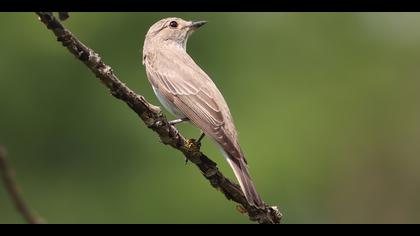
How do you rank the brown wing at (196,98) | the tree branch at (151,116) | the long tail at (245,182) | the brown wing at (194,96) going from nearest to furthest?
the tree branch at (151,116)
the long tail at (245,182)
the brown wing at (196,98)
the brown wing at (194,96)

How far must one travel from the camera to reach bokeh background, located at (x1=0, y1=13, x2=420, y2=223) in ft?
34.4

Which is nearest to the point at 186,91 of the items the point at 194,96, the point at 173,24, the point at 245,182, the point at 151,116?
the point at 194,96

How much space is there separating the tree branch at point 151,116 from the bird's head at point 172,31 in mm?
2776

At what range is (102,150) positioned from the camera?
36.2 ft

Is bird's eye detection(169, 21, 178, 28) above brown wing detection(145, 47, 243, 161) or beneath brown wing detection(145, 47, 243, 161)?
above

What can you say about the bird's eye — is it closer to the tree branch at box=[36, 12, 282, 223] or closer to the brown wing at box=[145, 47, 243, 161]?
the brown wing at box=[145, 47, 243, 161]

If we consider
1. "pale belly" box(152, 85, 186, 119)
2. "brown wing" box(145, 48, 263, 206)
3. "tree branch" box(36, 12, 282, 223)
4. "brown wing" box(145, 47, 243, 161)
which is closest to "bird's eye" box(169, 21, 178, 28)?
"brown wing" box(145, 48, 263, 206)

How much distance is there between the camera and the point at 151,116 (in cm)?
444

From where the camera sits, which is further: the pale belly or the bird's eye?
the bird's eye

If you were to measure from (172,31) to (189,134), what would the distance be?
255 cm

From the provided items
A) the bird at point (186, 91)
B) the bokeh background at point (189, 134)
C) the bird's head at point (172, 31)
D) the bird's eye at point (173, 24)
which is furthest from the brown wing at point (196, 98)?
the bokeh background at point (189, 134)

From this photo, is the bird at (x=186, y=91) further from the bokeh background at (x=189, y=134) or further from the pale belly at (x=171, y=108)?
the bokeh background at (x=189, y=134)

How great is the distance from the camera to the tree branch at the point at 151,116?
393cm

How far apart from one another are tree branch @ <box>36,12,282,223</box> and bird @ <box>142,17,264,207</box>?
23cm
